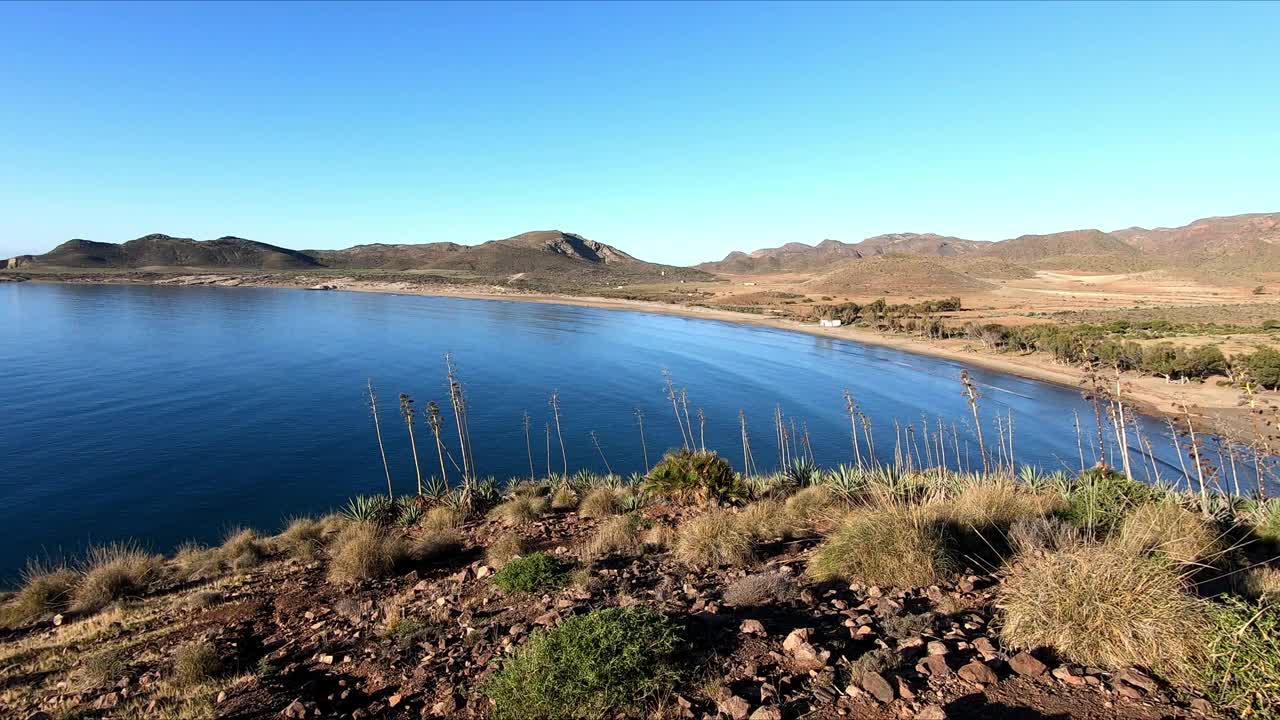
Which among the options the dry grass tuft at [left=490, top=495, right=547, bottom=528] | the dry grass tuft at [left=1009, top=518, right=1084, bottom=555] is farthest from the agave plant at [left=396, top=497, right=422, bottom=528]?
the dry grass tuft at [left=1009, top=518, right=1084, bottom=555]

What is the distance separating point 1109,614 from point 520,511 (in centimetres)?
977

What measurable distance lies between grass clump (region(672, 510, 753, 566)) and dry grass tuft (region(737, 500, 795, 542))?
26cm

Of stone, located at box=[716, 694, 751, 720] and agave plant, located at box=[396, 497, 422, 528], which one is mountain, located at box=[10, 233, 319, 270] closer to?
agave plant, located at box=[396, 497, 422, 528]

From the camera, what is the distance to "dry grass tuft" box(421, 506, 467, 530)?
484 inches

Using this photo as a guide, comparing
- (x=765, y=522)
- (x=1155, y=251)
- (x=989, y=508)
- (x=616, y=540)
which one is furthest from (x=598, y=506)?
(x=1155, y=251)

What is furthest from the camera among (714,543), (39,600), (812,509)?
Result: (812,509)

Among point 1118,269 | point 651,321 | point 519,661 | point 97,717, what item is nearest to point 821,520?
point 519,661

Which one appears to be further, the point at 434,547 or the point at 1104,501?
the point at 434,547

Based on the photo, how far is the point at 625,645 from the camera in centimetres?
487

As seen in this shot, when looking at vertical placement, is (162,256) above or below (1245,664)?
above

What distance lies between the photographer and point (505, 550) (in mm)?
9375

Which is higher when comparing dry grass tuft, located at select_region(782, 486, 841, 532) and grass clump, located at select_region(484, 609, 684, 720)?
grass clump, located at select_region(484, 609, 684, 720)

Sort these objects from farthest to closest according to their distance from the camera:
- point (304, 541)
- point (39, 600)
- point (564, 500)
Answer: point (564, 500) → point (304, 541) → point (39, 600)

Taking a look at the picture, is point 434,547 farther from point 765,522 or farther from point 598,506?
point 765,522
